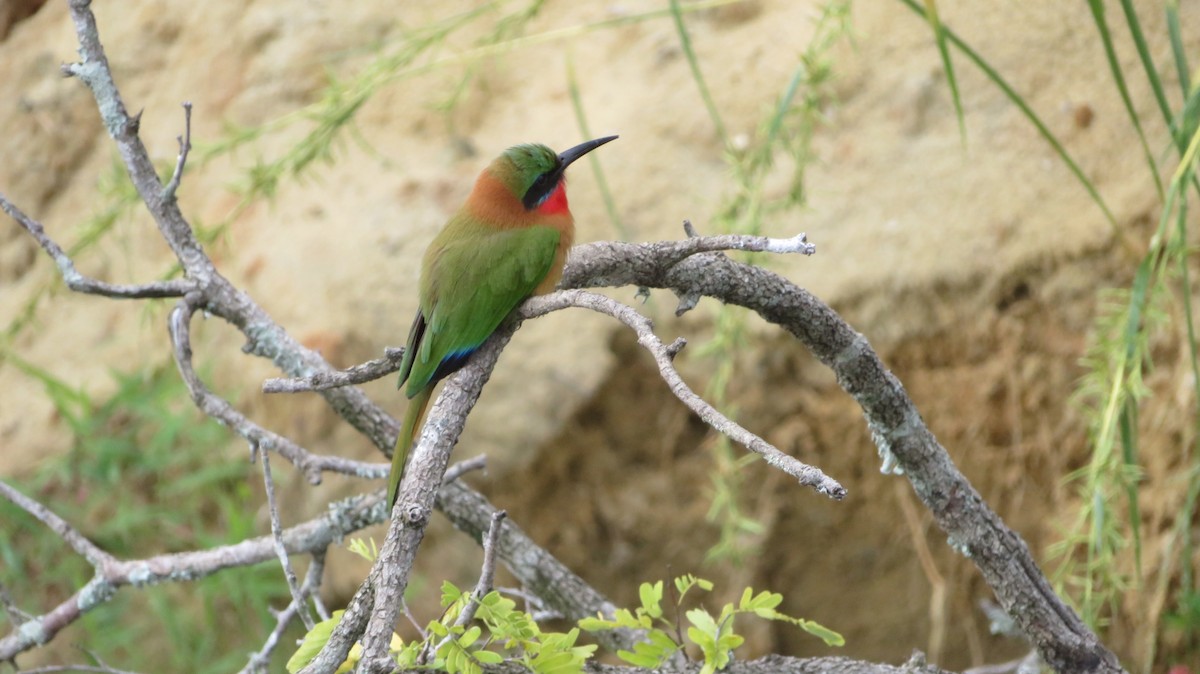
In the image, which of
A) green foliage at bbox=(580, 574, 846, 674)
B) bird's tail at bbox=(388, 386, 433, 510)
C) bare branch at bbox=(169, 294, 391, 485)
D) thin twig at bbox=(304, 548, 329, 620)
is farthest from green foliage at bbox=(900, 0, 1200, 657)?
thin twig at bbox=(304, 548, 329, 620)

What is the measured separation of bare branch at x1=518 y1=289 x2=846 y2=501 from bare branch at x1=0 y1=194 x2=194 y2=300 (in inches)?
29.6

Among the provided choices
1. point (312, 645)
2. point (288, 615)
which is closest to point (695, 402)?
point (312, 645)

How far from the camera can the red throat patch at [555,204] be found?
209 cm

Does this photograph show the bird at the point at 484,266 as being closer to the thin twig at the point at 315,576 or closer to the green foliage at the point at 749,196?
the thin twig at the point at 315,576

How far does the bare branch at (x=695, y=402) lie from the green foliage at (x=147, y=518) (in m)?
2.03

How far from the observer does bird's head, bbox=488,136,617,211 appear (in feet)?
6.99

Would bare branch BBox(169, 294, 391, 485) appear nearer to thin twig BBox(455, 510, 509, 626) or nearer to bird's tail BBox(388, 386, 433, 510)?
bird's tail BBox(388, 386, 433, 510)

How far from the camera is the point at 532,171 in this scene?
2.15 m

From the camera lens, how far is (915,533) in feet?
11.3

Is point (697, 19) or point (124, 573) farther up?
point (697, 19)

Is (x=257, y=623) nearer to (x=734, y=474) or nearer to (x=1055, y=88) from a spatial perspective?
(x=734, y=474)

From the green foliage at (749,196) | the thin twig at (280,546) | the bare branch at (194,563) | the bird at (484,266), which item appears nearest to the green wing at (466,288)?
the bird at (484,266)

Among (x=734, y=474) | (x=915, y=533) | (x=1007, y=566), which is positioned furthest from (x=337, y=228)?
(x=1007, y=566)

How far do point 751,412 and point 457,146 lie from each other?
1224mm
